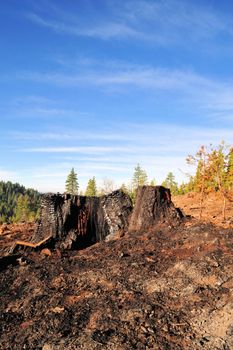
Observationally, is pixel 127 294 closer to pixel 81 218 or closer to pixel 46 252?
pixel 46 252

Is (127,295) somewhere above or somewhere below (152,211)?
below

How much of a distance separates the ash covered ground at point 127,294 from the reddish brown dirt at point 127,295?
2 centimetres

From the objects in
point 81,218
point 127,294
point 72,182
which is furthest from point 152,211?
point 72,182

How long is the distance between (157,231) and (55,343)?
19.7ft

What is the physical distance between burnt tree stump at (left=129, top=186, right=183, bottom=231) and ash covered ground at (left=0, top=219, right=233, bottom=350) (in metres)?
0.77

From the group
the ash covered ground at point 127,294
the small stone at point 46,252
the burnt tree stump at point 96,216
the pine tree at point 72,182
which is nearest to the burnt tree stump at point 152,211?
the burnt tree stump at point 96,216

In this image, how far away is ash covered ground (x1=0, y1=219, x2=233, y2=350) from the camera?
596 cm

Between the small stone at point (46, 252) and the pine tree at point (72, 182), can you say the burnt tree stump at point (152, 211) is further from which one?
the pine tree at point (72, 182)

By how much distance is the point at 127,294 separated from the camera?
24.5 feet

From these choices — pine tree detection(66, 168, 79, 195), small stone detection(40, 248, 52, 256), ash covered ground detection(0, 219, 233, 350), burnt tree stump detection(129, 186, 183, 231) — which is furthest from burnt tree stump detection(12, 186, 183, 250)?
pine tree detection(66, 168, 79, 195)

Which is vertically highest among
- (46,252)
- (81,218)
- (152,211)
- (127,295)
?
(152,211)

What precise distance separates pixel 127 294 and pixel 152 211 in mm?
4755

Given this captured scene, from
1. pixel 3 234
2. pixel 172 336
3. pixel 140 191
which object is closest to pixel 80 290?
pixel 172 336

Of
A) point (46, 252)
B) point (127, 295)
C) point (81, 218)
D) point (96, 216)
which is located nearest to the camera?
point (127, 295)
